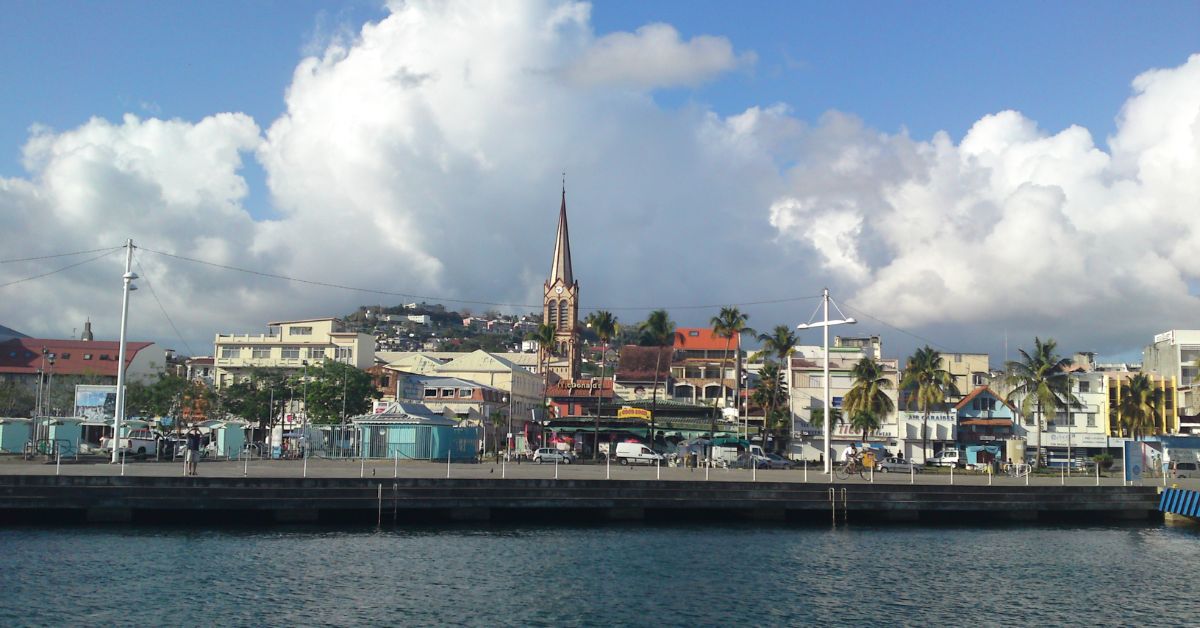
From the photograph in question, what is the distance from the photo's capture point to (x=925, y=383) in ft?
293

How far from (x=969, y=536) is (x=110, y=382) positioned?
324 ft

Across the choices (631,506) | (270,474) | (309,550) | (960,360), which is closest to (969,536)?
(631,506)

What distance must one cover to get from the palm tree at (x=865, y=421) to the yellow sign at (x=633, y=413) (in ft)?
63.4

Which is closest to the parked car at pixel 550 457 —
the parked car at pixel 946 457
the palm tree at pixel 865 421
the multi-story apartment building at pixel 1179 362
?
the palm tree at pixel 865 421

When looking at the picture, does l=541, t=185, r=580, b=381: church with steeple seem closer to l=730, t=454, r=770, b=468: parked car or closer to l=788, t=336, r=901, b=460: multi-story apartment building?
l=788, t=336, r=901, b=460: multi-story apartment building

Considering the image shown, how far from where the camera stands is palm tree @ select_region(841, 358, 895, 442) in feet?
286

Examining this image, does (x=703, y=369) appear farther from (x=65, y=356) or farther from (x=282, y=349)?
(x=65, y=356)

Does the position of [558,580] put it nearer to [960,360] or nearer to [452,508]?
[452,508]

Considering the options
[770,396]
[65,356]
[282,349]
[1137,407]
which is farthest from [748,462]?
[65,356]

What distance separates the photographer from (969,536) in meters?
41.8

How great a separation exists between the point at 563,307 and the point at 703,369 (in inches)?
1240

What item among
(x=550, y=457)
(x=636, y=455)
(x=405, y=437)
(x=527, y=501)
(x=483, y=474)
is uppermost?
(x=405, y=437)

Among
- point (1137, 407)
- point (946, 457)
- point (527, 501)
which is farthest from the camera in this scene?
point (1137, 407)

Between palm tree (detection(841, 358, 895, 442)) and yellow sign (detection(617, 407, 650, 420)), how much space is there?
60.8ft
